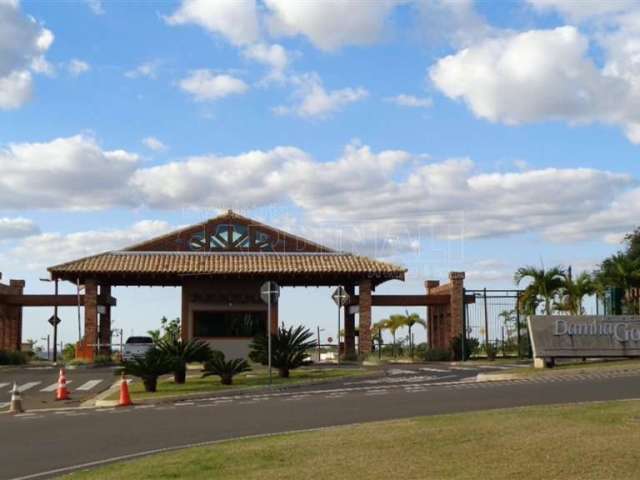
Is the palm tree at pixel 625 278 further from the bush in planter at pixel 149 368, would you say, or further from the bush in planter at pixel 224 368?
the bush in planter at pixel 149 368

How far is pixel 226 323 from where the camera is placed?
4397 centimetres

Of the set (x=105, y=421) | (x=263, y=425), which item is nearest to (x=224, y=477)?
(x=263, y=425)

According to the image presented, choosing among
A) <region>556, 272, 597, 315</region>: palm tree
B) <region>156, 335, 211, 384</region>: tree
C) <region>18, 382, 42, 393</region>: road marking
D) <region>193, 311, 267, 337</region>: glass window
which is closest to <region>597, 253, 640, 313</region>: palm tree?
<region>556, 272, 597, 315</region>: palm tree

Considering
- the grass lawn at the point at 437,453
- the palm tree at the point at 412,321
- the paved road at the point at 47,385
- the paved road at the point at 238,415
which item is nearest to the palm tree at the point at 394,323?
the palm tree at the point at 412,321

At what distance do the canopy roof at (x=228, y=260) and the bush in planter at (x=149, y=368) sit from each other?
58.2 feet

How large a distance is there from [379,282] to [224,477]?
38027mm

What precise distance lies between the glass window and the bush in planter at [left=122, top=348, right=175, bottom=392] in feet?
64.0

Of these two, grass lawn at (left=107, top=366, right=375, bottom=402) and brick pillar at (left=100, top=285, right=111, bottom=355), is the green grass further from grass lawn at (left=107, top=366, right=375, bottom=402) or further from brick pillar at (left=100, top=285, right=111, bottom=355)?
brick pillar at (left=100, top=285, right=111, bottom=355)

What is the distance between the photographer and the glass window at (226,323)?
43.6m

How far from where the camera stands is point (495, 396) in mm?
17594

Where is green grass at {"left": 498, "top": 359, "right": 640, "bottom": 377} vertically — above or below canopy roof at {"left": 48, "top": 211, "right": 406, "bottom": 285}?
below

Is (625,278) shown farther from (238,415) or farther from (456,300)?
(238,415)

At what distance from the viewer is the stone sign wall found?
1057 inches

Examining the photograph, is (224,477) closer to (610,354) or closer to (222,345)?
(610,354)
